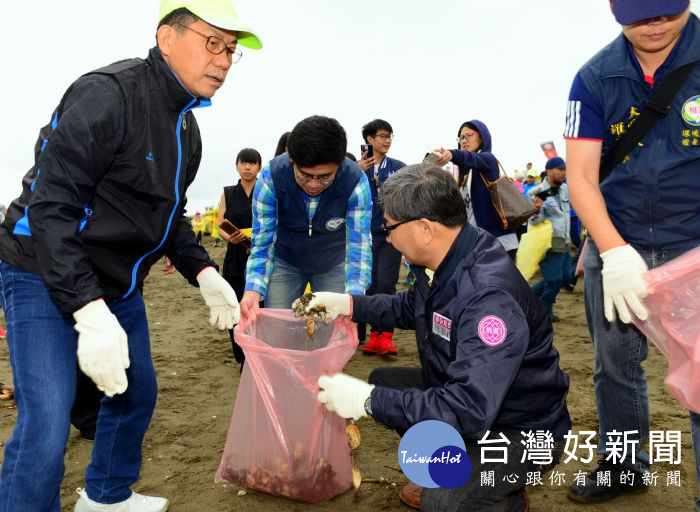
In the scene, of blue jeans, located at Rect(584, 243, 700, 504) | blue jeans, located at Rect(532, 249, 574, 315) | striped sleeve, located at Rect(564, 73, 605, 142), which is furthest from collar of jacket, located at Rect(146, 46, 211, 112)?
blue jeans, located at Rect(532, 249, 574, 315)

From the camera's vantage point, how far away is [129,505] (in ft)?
7.29

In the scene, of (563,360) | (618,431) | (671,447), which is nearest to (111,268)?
(618,431)

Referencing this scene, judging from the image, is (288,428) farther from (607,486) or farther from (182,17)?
(182,17)

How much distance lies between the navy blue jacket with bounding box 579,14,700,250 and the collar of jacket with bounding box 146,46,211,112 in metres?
1.42

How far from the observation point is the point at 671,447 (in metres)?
2.78

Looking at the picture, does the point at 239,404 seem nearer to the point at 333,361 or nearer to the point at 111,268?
the point at 333,361

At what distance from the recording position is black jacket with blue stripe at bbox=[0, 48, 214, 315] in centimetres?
153

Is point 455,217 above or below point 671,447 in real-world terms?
above

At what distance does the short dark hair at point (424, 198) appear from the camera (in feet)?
5.95

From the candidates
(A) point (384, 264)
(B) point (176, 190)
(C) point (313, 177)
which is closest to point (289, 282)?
(C) point (313, 177)

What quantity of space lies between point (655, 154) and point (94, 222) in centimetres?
186

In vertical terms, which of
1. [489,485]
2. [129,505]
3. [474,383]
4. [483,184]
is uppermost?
[483,184]

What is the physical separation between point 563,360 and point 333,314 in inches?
113

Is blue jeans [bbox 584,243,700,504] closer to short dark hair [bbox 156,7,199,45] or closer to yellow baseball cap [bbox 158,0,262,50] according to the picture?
yellow baseball cap [bbox 158,0,262,50]
